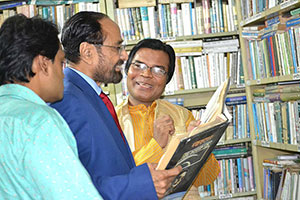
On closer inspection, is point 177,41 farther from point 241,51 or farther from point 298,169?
point 298,169

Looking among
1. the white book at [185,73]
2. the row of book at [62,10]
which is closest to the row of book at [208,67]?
the white book at [185,73]

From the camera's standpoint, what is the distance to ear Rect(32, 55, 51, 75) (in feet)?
2.78

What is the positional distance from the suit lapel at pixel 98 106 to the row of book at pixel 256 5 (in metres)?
1.55

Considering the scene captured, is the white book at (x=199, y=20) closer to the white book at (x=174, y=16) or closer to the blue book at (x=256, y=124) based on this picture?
the white book at (x=174, y=16)

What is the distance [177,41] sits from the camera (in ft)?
10.1

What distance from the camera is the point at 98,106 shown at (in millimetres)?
1172

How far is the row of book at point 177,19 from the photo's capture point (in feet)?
9.78

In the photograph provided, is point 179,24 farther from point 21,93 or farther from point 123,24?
point 21,93

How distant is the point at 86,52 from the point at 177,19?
6.12 ft

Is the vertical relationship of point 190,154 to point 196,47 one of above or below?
below

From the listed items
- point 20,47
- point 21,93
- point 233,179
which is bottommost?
point 233,179

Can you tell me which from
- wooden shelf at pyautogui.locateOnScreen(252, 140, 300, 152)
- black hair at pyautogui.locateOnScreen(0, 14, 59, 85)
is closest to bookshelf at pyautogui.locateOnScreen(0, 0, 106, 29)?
wooden shelf at pyautogui.locateOnScreen(252, 140, 300, 152)

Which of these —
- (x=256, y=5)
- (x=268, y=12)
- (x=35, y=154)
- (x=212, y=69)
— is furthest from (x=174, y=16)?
(x=35, y=154)

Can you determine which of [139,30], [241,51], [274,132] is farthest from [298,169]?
[139,30]
